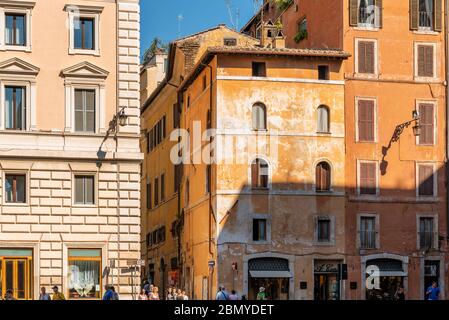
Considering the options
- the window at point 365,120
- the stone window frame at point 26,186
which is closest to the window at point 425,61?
Result: the window at point 365,120

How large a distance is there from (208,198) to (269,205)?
10.7ft

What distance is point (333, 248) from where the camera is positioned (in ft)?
159

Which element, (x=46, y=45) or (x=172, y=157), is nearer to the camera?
(x=46, y=45)

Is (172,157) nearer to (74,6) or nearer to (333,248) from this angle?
(333,248)

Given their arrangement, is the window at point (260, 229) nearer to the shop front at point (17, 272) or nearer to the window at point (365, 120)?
the window at point (365, 120)

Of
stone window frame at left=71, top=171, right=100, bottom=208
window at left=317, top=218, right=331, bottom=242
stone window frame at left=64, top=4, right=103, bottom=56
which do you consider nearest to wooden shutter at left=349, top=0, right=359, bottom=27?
window at left=317, top=218, right=331, bottom=242

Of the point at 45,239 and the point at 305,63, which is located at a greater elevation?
the point at 305,63

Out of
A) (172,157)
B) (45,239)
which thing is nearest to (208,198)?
(172,157)

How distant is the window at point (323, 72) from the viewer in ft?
164

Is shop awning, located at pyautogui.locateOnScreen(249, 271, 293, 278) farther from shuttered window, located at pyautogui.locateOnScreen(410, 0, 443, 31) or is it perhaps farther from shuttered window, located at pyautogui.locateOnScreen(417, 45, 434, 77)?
shuttered window, located at pyautogui.locateOnScreen(410, 0, 443, 31)

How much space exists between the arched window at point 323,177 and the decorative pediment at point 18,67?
692 inches

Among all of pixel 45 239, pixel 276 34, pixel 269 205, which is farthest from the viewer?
pixel 276 34

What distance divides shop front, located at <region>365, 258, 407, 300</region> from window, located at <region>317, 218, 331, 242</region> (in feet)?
7.53

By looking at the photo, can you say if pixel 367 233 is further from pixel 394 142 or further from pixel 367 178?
pixel 394 142
